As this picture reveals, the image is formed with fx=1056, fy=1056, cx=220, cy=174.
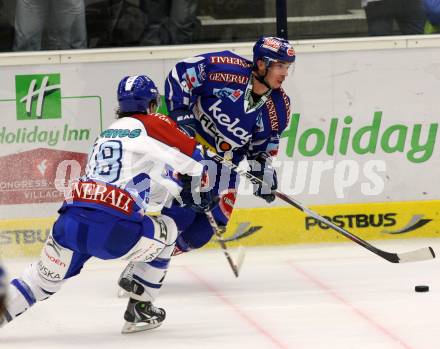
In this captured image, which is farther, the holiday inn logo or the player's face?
the holiday inn logo

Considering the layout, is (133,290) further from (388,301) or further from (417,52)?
(417,52)

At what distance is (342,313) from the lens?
409 centimetres

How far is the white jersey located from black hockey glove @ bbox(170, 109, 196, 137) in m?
Result: 0.82

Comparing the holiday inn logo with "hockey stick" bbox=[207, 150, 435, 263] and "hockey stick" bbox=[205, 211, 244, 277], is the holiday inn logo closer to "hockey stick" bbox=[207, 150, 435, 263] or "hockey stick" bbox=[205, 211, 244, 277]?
"hockey stick" bbox=[207, 150, 435, 263]

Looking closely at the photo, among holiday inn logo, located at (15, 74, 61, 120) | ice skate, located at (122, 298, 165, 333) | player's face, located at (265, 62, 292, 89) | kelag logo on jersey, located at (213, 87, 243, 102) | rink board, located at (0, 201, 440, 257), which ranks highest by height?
player's face, located at (265, 62, 292, 89)

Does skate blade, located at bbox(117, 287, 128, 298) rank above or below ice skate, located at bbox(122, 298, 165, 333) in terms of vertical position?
below

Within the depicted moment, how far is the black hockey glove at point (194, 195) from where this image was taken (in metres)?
3.77

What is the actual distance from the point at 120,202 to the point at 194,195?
0.44 metres

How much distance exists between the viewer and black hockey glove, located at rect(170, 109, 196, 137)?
4.51 meters

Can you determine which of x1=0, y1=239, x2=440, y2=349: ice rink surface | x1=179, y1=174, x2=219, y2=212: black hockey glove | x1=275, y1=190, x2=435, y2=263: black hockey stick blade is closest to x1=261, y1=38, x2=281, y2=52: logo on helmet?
x1=275, y1=190, x2=435, y2=263: black hockey stick blade

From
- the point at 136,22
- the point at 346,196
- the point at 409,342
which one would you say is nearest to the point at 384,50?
the point at 346,196

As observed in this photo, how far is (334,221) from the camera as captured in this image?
5.63m

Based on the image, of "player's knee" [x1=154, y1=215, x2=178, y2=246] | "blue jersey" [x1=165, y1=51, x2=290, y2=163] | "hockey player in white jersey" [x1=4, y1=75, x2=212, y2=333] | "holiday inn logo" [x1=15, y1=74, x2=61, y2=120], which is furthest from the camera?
"holiday inn logo" [x1=15, y1=74, x2=61, y2=120]

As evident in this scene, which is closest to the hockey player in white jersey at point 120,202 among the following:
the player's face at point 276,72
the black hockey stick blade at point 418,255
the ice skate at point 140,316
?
the ice skate at point 140,316
